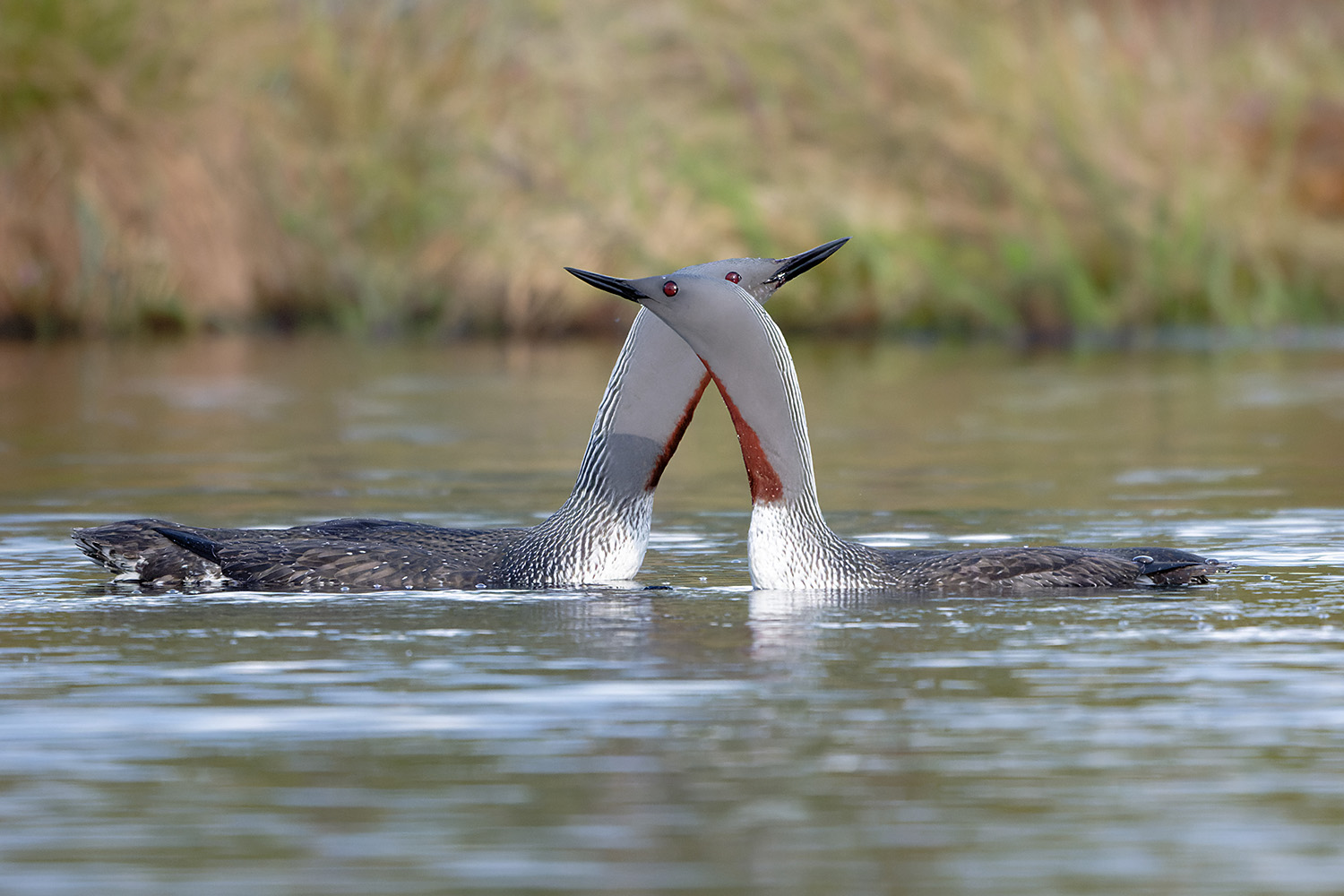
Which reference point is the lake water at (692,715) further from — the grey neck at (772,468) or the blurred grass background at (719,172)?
the blurred grass background at (719,172)

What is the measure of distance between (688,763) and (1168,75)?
18.2 meters

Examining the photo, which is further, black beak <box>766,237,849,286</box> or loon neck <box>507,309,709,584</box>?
loon neck <box>507,309,709,584</box>

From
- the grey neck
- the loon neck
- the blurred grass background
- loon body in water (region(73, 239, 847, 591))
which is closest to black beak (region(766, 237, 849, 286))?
loon body in water (region(73, 239, 847, 591))

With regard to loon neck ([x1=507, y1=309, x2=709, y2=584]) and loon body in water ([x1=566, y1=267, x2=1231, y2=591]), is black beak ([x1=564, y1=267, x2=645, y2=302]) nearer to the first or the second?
loon body in water ([x1=566, y1=267, x2=1231, y2=591])

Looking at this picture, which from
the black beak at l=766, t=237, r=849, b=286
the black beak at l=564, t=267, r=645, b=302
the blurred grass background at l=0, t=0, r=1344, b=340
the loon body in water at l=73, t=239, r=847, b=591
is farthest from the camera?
the blurred grass background at l=0, t=0, r=1344, b=340

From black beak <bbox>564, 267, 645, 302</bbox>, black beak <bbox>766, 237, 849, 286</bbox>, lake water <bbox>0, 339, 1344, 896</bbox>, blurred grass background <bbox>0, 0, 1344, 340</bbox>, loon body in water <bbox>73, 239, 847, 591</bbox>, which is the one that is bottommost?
lake water <bbox>0, 339, 1344, 896</bbox>

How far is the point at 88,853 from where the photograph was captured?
410 centimetres

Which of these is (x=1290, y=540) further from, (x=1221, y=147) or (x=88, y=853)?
(x=1221, y=147)

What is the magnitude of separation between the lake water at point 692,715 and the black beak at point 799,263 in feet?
3.25

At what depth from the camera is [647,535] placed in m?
7.65

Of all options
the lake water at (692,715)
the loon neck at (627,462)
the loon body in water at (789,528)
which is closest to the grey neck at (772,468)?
the loon body in water at (789,528)

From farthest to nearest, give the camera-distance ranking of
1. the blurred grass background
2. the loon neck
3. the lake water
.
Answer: the blurred grass background → the loon neck → the lake water

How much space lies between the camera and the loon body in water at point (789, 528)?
7.20 metres

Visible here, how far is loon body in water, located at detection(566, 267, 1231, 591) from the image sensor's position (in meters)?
7.20
